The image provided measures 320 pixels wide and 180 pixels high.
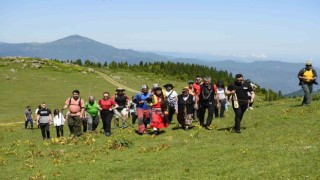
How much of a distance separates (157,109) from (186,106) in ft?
5.37

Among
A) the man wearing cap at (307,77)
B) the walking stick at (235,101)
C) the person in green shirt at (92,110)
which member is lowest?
the person in green shirt at (92,110)

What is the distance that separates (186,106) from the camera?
72.6 feet

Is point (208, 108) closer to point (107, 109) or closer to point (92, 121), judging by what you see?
point (107, 109)

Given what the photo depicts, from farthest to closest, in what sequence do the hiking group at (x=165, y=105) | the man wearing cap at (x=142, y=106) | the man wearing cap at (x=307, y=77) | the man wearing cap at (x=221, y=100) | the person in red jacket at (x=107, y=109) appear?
1. the man wearing cap at (x=221, y=100)
2. the man wearing cap at (x=307, y=77)
3. the person in red jacket at (x=107, y=109)
4. the man wearing cap at (x=142, y=106)
5. the hiking group at (x=165, y=105)

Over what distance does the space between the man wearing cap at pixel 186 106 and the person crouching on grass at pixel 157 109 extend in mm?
930

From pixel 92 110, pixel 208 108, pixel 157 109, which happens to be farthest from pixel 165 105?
pixel 92 110

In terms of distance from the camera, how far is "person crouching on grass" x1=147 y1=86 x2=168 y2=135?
21562 mm

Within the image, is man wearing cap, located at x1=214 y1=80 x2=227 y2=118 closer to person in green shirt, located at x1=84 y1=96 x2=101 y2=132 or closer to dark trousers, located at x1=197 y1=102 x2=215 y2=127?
dark trousers, located at x1=197 y1=102 x2=215 y2=127

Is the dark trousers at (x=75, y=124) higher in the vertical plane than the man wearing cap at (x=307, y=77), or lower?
lower

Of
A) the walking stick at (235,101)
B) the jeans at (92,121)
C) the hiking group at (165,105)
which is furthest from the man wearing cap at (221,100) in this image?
the jeans at (92,121)

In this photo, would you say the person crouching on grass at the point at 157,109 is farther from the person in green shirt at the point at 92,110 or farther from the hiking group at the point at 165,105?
the person in green shirt at the point at 92,110

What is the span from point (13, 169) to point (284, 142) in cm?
1141

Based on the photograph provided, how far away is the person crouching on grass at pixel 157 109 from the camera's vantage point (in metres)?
21.6

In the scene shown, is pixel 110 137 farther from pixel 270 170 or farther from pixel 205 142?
pixel 270 170
